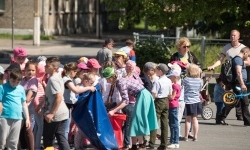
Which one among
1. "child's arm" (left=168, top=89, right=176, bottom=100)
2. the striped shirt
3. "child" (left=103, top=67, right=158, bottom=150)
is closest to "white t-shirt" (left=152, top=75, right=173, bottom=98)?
"child's arm" (left=168, top=89, right=176, bottom=100)

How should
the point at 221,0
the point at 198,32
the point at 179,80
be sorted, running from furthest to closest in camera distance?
the point at 198,32 < the point at 221,0 < the point at 179,80

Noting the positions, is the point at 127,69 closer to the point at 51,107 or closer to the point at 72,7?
the point at 51,107

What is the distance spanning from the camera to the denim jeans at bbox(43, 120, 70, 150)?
13652mm

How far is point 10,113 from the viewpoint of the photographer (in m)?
13.1

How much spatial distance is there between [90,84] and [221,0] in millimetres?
13173

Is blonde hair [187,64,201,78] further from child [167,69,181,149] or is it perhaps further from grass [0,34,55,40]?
grass [0,34,55,40]

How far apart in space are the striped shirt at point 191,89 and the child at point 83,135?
2.14 m

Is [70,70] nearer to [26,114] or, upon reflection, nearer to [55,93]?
[55,93]

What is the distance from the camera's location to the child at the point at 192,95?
55.2 ft

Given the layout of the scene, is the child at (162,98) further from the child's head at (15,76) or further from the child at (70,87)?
the child's head at (15,76)

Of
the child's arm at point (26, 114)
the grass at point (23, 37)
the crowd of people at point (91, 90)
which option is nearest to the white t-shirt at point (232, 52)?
the crowd of people at point (91, 90)

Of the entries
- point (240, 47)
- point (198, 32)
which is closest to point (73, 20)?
point (198, 32)

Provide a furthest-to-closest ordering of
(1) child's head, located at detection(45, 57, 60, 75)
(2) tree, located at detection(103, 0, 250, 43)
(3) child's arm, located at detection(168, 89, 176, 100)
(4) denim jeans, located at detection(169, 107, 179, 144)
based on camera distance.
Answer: (2) tree, located at detection(103, 0, 250, 43)
(4) denim jeans, located at detection(169, 107, 179, 144)
(3) child's arm, located at detection(168, 89, 176, 100)
(1) child's head, located at detection(45, 57, 60, 75)

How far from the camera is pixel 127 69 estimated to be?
15195 mm
